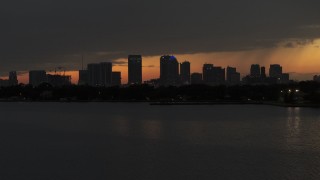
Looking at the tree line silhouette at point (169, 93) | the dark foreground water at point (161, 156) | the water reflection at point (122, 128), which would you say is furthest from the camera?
the tree line silhouette at point (169, 93)

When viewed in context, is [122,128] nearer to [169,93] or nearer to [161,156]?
[161,156]

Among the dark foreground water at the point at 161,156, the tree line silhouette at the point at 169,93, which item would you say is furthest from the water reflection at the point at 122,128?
the tree line silhouette at the point at 169,93

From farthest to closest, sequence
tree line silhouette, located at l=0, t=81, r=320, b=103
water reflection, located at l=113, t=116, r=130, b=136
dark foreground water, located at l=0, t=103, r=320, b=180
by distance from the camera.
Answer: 1. tree line silhouette, located at l=0, t=81, r=320, b=103
2. water reflection, located at l=113, t=116, r=130, b=136
3. dark foreground water, located at l=0, t=103, r=320, b=180

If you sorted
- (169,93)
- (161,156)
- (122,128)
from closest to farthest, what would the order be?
(161,156) → (122,128) → (169,93)

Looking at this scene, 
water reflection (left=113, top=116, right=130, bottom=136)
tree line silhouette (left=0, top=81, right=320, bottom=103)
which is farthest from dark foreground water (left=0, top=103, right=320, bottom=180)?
tree line silhouette (left=0, top=81, right=320, bottom=103)

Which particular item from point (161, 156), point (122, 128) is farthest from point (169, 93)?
point (161, 156)

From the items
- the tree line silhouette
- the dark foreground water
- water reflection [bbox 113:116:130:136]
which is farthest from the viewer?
the tree line silhouette

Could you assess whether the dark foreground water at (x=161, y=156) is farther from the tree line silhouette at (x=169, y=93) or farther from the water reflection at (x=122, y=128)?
the tree line silhouette at (x=169, y=93)

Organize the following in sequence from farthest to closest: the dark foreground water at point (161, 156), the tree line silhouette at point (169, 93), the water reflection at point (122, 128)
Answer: the tree line silhouette at point (169, 93) → the water reflection at point (122, 128) → the dark foreground water at point (161, 156)

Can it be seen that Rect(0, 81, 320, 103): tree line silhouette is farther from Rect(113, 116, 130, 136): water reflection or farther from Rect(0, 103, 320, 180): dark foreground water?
Rect(0, 103, 320, 180): dark foreground water

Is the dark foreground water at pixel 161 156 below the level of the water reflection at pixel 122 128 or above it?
above

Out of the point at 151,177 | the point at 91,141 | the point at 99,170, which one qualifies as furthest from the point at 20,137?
the point at 151,177
